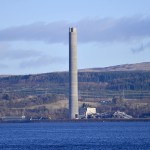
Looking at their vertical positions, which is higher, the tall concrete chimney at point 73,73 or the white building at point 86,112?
the tall concrete chimney at point 73,73

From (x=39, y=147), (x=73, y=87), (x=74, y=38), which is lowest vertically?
(x=39, y=147)

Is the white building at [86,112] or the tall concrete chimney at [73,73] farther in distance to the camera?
the white building at [86,112]

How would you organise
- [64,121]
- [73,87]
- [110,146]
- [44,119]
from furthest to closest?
[44,119] < [64,121] < [73,87] < [110,146]

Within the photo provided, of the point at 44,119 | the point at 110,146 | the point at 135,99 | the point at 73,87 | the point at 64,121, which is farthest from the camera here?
the point at 135,99

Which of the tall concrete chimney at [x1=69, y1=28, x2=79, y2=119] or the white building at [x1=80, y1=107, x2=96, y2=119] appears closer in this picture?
the tall concrete chimney at [x1=69, y1=28, x2=79, y2=119]

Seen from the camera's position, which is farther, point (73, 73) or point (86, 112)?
point (86, 112)

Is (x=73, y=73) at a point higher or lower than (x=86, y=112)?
higher

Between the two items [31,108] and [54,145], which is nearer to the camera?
[54,145]

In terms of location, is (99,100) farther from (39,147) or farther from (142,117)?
(39,147)

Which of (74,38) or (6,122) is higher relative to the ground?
(74,38)

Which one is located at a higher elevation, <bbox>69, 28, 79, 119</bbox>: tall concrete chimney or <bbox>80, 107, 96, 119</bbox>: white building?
<bbox>69, 28, 79, 119</bbox>: tall concrete chimney

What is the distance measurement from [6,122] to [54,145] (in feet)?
320

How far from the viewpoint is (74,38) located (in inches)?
5527

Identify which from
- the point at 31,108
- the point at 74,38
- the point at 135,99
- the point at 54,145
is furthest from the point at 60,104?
the point at 54,145
